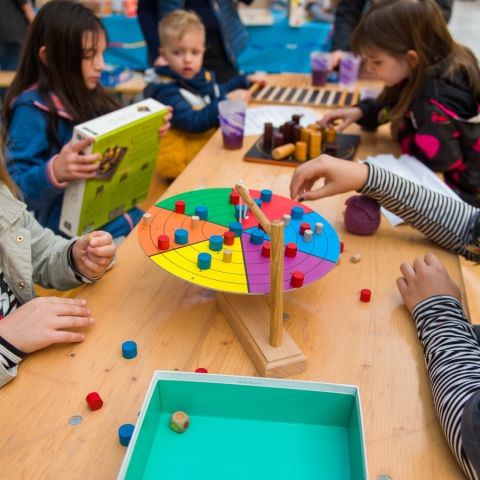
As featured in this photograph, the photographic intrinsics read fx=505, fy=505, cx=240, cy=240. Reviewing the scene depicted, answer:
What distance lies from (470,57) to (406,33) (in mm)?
189

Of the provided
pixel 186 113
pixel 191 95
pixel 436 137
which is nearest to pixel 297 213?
pixel 436 137

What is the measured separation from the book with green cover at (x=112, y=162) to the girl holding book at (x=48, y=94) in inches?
2.5

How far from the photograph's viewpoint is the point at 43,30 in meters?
1.30

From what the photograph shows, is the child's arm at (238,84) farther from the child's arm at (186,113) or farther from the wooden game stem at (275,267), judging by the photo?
the wooden game stem at (275,267)

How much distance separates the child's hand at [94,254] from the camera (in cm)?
83

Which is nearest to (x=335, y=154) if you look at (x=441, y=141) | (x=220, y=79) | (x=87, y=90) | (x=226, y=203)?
(x=441, y=141)

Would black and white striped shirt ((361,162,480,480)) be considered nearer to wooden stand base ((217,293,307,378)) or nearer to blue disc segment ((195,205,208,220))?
wooden stand base ((217,293,307,378))

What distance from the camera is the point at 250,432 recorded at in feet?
1.93

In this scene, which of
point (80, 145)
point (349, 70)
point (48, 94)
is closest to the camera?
point (80, 145)

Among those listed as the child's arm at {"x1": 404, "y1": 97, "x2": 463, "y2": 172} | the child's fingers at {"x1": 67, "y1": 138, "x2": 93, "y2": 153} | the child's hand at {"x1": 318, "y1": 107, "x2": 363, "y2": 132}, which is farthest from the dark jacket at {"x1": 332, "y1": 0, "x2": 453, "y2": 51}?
the child's fingers at {"x1": 67, "y1": 138, "x2": 93, "y2": 153}

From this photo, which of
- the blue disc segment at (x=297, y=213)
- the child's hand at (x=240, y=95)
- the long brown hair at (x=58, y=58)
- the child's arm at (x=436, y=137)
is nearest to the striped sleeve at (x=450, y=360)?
the blue disc segment at (x=297, y=213)

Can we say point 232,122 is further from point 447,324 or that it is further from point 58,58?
point 447,324

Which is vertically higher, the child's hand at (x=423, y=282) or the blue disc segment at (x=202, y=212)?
the blue disc segment at (x=202, y=212)

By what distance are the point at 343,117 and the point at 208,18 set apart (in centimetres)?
103
